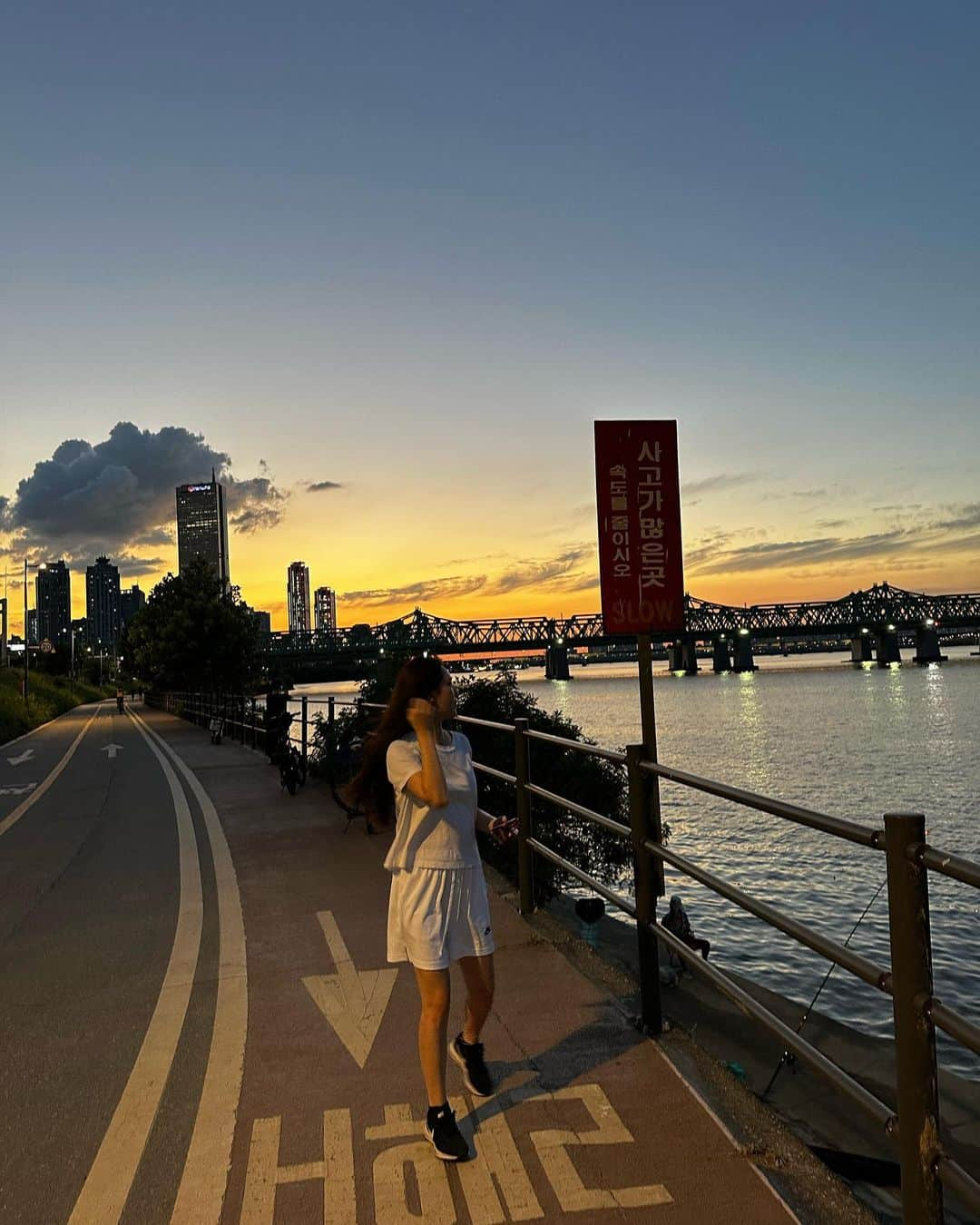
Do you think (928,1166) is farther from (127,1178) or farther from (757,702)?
(757,702)

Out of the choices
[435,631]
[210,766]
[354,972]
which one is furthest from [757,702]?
[354,972]

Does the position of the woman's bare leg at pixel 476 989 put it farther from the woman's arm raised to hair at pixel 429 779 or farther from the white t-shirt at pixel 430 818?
the woman's arm raised to hair at pixel 429 779

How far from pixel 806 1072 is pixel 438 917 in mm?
9341

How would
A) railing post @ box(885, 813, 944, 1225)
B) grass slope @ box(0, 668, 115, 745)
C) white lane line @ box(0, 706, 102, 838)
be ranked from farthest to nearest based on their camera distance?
1. grass slope @ box(0, 668, 115, 745)
2. white lane line @ box(0, 706, 102, 838)
3. railing post @ box(885, 813, 944, 1225)

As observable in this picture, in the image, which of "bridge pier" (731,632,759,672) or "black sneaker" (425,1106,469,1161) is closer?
"black sneaker" (425,1106,469,1161)

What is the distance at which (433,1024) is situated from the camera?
3738mm

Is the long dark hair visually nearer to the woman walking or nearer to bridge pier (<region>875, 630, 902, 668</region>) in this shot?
the woman walking

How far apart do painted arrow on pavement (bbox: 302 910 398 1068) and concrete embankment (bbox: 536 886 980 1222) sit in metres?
1.16

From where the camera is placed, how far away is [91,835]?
1120 cm

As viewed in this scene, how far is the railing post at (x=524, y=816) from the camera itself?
633cm

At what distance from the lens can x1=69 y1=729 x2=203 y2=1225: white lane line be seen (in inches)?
136

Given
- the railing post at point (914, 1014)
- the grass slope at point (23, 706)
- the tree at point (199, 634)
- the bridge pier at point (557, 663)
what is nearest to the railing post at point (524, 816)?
the railing post at point (914, 1014)

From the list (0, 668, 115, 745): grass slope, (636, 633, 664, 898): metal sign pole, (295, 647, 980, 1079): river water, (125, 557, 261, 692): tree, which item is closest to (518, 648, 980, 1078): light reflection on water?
A: (295, 647, 980, 1079): river water

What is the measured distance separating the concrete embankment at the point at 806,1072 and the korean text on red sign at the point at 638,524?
2145 mm
